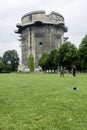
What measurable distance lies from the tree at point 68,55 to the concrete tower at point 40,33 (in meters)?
51.2

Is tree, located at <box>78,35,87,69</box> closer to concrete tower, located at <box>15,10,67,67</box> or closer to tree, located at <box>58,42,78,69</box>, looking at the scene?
tree, located at <box>58,42,78,69</box>

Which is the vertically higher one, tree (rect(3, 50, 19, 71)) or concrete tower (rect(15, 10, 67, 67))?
concrete tower (rect(15, 10, 67, 67))

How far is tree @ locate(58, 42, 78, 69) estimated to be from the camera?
290 feet

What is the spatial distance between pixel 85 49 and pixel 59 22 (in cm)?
7549

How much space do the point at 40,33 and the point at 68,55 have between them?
61.5 metres

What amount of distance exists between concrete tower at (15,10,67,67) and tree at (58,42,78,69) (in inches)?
2016

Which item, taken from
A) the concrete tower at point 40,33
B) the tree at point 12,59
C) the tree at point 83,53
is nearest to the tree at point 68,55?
the tree at point 83,53

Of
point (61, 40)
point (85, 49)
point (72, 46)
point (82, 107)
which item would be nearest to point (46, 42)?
point (61, 40)

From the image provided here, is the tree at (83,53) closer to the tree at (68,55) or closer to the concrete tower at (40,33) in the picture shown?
the tree at (68,55)

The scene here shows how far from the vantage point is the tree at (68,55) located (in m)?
88.3

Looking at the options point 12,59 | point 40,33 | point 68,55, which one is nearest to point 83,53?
point 68,55

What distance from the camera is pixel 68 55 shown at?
88438mm

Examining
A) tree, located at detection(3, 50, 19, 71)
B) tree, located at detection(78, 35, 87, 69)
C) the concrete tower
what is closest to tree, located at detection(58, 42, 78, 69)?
tree, located at detection(78, 35, 87, 69)

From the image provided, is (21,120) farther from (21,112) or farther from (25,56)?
(25,56)
